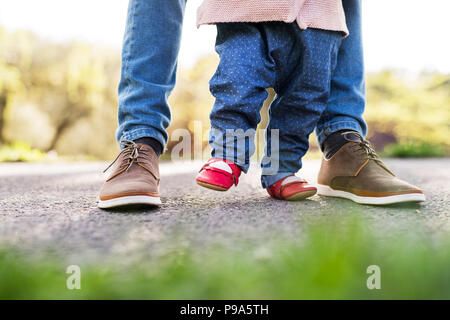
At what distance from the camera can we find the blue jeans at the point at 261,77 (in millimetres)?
1204

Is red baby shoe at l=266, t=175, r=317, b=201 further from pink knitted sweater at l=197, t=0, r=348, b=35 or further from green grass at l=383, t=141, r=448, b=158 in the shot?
green grass at l=383, t=141, r=448, b=158

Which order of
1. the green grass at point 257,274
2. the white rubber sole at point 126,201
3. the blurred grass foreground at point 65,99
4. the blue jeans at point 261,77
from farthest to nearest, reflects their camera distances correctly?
the blurred grass foreground at point 65,99
the blue jeans at point 261,77
the white rubber sole at point 126,201
the green grass at point 257,274

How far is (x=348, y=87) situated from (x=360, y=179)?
37 cm

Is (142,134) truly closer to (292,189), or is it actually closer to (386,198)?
(292,189)

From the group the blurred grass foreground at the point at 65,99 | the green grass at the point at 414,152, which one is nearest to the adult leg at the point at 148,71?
the green grass at the point at 414,152

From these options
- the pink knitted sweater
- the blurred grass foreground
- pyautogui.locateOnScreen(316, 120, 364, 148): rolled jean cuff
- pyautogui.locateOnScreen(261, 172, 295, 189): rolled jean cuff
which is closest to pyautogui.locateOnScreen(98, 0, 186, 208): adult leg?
the pink knitted sweater

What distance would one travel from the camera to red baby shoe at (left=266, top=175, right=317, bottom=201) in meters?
1.22

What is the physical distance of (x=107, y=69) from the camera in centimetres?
686

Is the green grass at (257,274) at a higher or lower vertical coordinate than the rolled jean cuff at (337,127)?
lower

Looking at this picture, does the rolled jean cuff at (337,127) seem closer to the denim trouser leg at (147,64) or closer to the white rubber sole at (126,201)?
the denim trouser leg at (147,64)

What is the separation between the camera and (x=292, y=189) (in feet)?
4.05

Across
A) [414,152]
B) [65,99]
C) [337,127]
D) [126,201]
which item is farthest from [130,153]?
[65,99]

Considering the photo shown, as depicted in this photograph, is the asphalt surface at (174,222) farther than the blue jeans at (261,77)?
No

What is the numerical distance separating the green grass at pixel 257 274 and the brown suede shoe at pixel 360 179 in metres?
0.41
